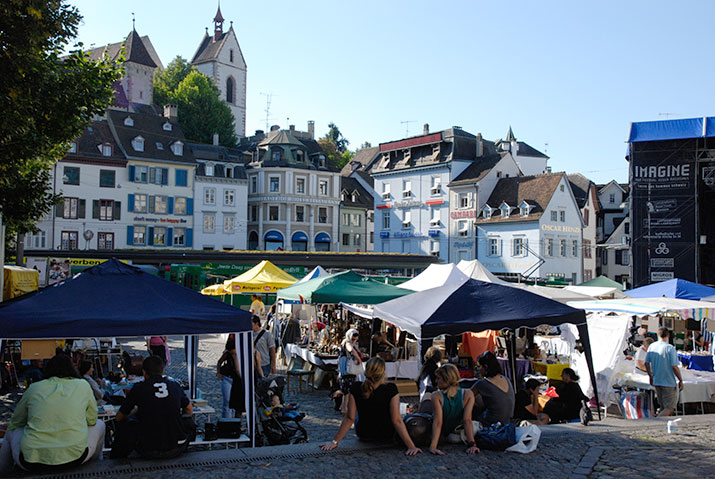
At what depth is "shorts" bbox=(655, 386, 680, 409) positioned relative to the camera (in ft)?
38.0

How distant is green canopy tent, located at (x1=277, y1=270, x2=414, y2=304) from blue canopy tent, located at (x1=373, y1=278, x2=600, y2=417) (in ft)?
15.3

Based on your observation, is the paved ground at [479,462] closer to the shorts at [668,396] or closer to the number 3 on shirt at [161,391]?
the number 3 on shirt at [161,391]

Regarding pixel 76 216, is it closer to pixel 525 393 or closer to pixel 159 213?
pixel 159 213

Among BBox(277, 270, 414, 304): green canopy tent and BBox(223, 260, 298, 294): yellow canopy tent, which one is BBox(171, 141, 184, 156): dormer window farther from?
BBox(277, 270, 414, 304): green canopy tent

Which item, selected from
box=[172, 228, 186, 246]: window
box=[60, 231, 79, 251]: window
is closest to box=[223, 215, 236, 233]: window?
box=[172, 228, 186, 246]: window

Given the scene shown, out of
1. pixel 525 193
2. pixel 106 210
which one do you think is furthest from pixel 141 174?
pixel 525 193

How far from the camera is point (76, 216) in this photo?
53.3m

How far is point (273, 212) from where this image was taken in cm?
6384

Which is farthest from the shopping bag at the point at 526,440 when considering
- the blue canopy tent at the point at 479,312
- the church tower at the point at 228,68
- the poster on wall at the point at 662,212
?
the church tower at the point at 228,68

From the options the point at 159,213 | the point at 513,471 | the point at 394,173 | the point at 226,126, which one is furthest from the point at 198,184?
the point at 513,471

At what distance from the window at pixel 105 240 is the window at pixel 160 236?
3592 millimetres

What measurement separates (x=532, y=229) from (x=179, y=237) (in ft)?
94.4

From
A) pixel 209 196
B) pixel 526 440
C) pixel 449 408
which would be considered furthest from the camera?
pixel 209 196

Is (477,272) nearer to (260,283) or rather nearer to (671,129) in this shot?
(260,283)
